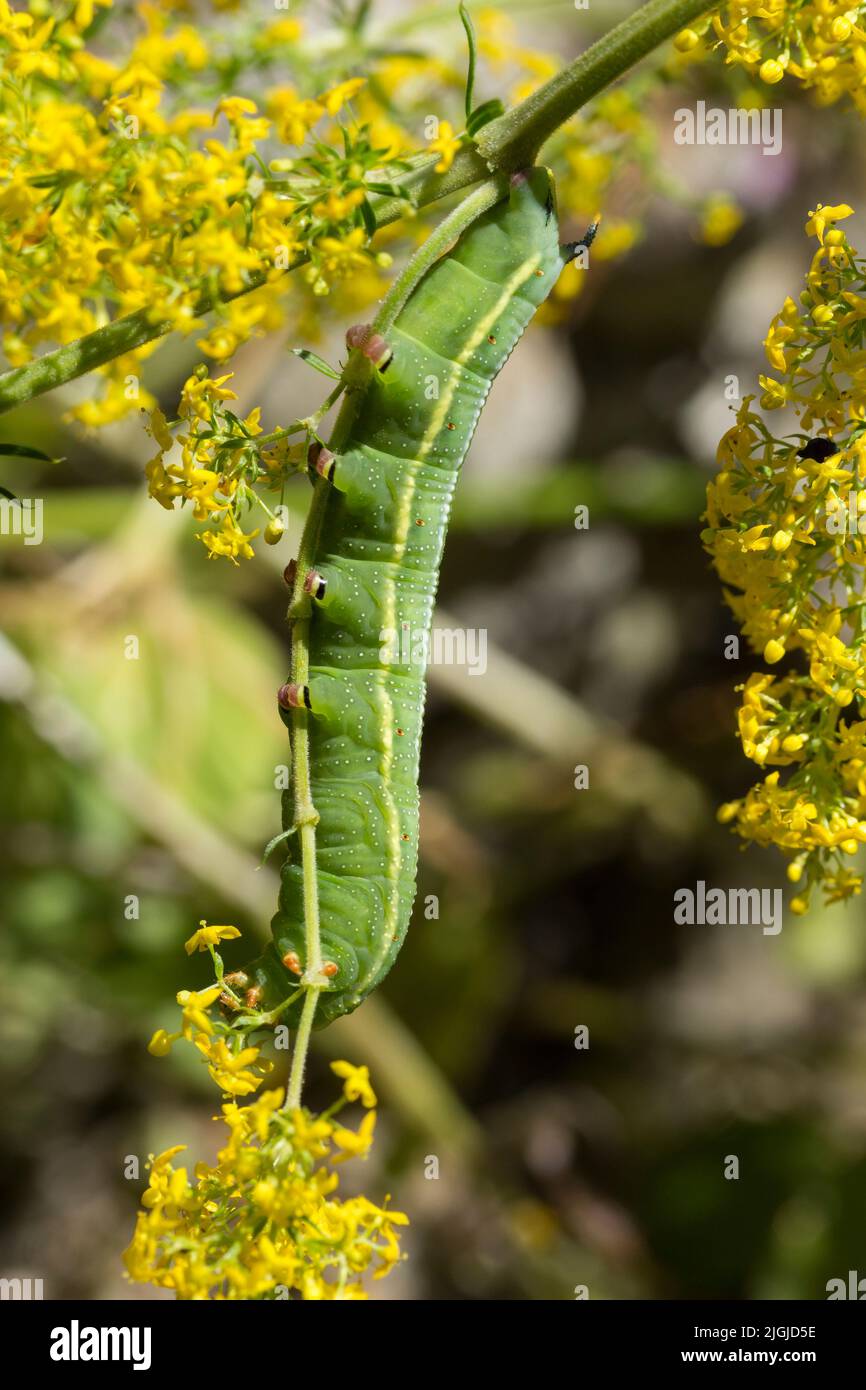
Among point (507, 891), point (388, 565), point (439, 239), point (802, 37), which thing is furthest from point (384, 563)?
point (507, 891)

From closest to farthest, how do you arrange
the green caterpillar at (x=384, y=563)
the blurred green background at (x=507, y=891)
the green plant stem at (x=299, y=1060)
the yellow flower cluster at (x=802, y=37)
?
the green plant stem at (x=299, y=1060) < the yellow flower cluster at (x=802, y=37) < the green caterpillar at (x=384, y=563) < the blurred green background at (x=507, y=891)

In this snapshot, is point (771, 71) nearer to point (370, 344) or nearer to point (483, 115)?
point (483, 115)

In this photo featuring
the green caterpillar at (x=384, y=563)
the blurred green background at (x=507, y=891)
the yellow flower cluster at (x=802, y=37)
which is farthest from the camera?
the blurred green background at (x=507, y=891)

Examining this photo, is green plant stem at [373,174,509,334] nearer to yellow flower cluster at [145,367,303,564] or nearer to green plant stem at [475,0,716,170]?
green plant stem at [475,0,716,170]

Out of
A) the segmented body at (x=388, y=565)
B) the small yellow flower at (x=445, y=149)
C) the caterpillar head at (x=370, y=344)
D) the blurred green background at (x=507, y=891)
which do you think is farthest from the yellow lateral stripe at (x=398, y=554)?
the blurred green background at (x=507, y=891)

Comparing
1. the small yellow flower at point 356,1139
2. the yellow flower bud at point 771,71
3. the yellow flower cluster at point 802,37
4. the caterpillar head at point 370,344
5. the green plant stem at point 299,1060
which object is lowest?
the small yellow flower at point 356,1139

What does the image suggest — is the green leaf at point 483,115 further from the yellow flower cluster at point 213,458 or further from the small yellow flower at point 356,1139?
the small yellow flower at point 356,1139

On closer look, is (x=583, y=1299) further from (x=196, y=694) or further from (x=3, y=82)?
(x=3, y=82)
